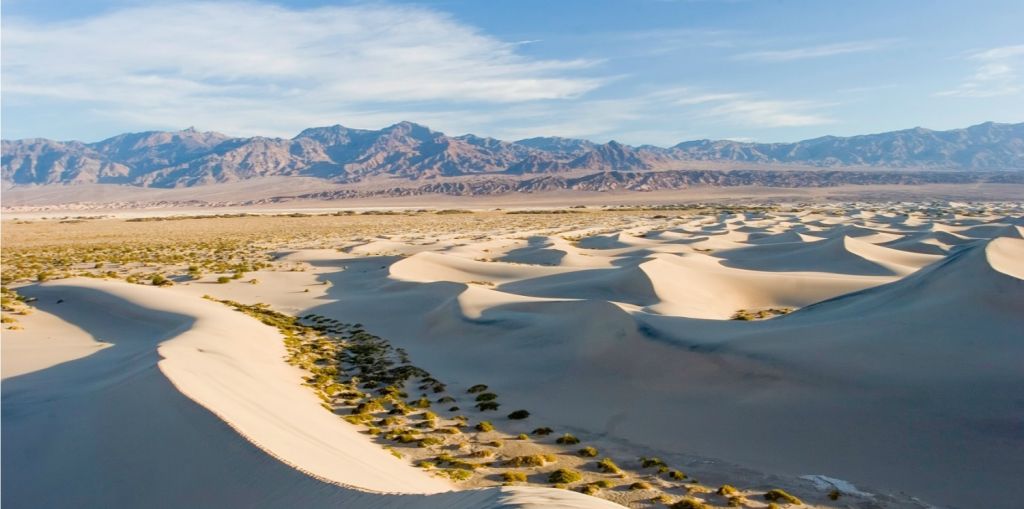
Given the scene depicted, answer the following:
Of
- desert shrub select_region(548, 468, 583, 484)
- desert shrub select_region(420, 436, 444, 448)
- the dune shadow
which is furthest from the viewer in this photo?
desert shrub select_region(420, 436, 444, 448)

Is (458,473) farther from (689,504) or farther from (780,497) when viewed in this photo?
(780,497)

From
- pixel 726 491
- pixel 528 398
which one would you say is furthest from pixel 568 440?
pixel 726 491

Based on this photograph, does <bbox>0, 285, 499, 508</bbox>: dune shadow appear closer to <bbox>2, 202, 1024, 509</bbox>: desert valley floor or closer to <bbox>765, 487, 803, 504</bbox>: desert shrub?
<bbox>2, 202, 1024, 509</bbox>: desert valley floor

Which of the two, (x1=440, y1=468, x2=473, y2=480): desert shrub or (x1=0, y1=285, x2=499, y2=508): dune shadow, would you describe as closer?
(x1=0, y1=285, x2=499, y2=508): dune shadow

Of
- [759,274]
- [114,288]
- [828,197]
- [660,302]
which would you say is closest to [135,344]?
Answer: [114,288]

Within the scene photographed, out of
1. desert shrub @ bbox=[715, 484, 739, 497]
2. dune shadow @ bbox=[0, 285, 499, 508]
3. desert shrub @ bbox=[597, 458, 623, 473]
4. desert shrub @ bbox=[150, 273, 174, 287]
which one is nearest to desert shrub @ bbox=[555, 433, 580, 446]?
desert shrub @ bbox=[597, 458, 623, 473]

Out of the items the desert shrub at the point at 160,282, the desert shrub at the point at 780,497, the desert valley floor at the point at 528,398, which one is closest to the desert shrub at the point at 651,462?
the desert valley floor at the point at 528,398
